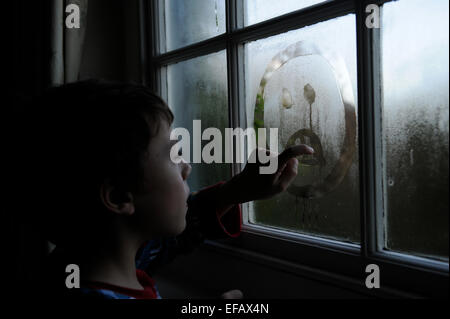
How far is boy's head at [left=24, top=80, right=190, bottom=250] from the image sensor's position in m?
0.71

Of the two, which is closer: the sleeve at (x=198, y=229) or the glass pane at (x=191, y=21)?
the sleeve at (x=198, y=229)

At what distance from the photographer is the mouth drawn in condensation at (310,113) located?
2.94 feet

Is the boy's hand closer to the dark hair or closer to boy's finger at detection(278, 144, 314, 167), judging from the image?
boy's finger at detection(278, 144, 314, 167)

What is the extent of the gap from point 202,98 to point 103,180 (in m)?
Answer: 0.63

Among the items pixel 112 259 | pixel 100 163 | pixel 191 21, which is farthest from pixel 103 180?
pixel 191 21

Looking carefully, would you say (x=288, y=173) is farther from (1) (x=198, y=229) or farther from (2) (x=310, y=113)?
(1) (x=198, y=229)

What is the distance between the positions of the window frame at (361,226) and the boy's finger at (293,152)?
0.12 meters

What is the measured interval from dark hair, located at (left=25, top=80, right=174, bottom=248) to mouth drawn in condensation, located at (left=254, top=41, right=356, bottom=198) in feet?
1.31

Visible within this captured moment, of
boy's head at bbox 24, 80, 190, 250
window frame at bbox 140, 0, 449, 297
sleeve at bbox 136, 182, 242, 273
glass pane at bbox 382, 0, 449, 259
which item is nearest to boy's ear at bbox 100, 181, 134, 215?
boy's head at bbox 24, 80, 190, 250

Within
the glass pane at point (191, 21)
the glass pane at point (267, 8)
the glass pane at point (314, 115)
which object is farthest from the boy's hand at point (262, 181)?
the glass pane at point (191, 21)

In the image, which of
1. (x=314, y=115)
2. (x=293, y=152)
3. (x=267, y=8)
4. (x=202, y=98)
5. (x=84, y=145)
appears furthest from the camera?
(x=202, y=98)

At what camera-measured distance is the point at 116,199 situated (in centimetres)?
74

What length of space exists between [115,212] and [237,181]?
0.32 meters

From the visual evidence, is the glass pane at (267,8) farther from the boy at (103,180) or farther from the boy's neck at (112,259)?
the boy's neck at (112,259)
